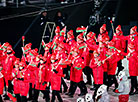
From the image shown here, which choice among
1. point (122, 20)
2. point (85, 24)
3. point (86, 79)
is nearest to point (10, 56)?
point (86, 79)

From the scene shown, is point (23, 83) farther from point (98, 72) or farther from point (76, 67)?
point (98, 72)

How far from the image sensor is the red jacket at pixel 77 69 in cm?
716

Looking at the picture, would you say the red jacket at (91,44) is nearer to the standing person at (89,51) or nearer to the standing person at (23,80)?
the standing person at (89,51)

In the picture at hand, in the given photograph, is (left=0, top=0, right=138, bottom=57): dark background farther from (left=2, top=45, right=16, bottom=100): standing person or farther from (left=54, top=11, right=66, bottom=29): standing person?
(left=2, top=45, right=16, bottom=100): standing person

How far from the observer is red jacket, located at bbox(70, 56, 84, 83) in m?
7.16

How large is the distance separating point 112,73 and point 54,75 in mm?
1669

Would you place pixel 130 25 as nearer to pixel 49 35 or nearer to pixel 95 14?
pixel 95 14

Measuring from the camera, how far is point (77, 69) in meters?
7.22

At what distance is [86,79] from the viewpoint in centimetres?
828

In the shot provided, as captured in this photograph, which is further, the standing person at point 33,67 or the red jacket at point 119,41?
the red jacket at point 119,41

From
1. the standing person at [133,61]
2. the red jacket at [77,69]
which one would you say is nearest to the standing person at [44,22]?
the red jacket at [77,69]

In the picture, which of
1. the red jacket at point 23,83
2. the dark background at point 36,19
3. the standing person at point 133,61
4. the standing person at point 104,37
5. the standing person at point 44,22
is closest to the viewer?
the red jacket at point 23,83

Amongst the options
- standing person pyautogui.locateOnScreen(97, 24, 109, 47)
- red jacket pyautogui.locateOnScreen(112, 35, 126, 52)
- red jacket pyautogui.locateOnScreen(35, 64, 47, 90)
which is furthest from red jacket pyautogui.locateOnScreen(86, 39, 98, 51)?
red jacket pyautogui.locateOnScreen(35, 64, 47, 90)

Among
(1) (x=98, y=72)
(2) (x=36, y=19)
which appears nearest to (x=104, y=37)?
(1) (x=98, y=72)
